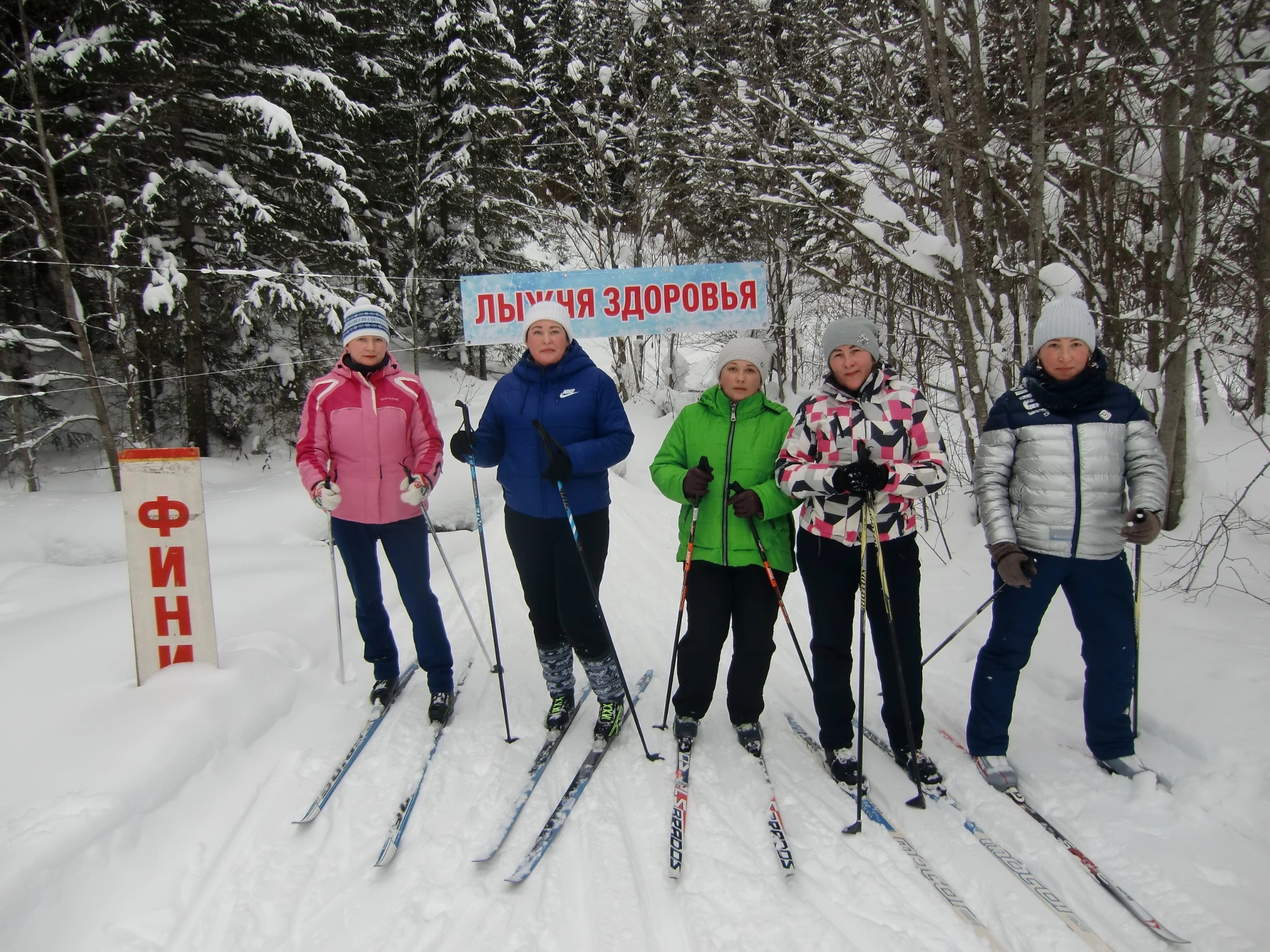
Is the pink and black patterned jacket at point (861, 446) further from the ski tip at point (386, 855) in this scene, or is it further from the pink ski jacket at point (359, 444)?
Answer: the ski tip at point (386, 855)

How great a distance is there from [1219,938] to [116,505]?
1203cm

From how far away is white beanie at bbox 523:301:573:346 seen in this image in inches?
112

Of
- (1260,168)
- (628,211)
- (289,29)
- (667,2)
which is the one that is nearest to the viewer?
(1260,168)

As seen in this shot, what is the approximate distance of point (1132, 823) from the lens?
92.3 inches

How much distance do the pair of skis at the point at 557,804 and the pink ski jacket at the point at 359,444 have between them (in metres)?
1.25

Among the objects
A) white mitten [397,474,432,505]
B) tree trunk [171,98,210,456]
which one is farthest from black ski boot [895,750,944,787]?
tree trunk [171,98,210,456]

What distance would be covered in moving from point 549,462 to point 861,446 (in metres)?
1.26

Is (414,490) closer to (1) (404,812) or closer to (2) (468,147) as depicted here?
(1) (404,812)

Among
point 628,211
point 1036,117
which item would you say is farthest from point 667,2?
point 628,211

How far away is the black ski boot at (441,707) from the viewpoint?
3.13 meters

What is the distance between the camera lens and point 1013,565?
8.11 feet

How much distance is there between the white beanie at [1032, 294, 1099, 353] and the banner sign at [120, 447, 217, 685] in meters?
3.62

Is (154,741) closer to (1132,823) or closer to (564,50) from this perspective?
(1132,823)

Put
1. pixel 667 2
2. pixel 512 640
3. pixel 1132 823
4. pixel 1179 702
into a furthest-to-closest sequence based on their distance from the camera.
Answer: pixel 667 2
pixel 512 640
pixel 1179 702
pixel 1132 823
